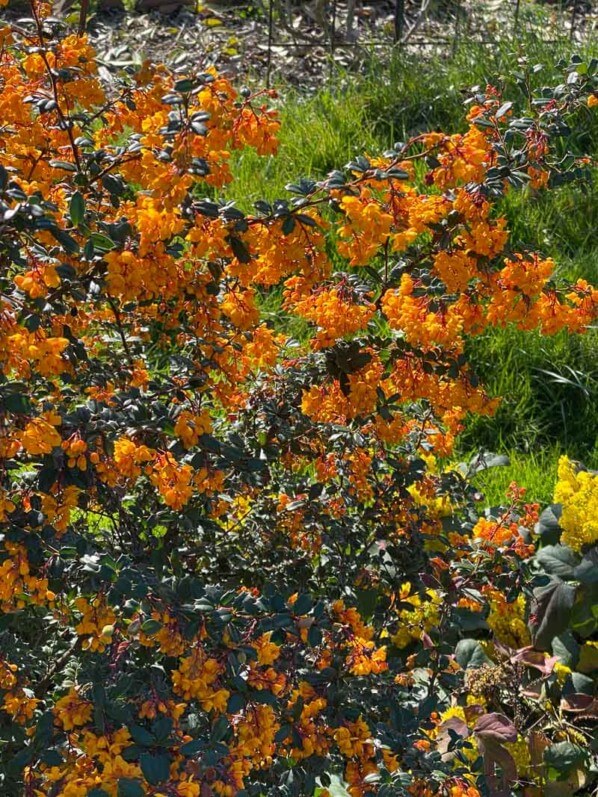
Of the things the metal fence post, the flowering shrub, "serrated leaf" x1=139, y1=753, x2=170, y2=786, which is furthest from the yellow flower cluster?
the metal fence post

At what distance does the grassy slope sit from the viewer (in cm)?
330

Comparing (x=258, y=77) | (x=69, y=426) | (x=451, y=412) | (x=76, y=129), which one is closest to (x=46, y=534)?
(x=69, y=426)

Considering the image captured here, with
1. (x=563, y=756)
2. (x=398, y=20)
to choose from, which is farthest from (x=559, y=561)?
(x=398, y=20)

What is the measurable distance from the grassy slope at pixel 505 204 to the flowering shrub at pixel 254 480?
83cm

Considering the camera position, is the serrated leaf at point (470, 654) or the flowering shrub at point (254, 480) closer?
the flowering shrub at point (254, 480)

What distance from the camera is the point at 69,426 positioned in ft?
5.51

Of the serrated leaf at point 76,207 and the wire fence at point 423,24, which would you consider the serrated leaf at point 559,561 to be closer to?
the serrated leaf at point 76,207

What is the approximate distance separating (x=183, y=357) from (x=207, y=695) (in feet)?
2.16

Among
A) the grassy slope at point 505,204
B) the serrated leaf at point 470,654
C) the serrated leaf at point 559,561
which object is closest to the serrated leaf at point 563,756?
the serrated leaf at point 470,654

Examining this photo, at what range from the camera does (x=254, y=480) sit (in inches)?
78.5

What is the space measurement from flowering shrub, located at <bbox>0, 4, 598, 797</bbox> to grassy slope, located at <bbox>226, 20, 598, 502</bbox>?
83 centimetres

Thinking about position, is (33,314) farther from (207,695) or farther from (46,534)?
(207,695)

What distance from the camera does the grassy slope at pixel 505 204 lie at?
3305 millimetres

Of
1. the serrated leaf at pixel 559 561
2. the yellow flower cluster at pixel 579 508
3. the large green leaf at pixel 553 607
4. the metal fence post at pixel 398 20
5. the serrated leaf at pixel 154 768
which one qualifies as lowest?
the large green leaf at pixel 553 607
